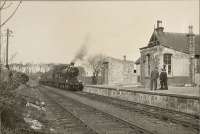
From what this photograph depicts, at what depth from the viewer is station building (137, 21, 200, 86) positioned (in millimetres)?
34594

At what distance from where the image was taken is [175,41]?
37.4 metres

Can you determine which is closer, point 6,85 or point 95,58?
point 6,85

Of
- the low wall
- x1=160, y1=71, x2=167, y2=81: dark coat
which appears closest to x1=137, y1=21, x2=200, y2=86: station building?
x1=160, y1=71, x2=167, y2=81: dark coat

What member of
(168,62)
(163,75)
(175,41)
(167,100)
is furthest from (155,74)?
(175,41)

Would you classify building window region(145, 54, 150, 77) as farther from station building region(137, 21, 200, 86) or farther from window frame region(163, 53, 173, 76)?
window frame region(163, 53, 173, 76)

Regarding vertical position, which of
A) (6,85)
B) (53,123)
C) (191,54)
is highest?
(191,54)

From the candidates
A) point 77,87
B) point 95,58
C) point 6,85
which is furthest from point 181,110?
point 95,58

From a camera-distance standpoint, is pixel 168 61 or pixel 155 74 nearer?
pixel 155 74

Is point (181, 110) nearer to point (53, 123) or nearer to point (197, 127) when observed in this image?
point (197, 127)

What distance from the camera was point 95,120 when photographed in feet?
46.8

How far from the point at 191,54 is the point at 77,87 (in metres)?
14.4

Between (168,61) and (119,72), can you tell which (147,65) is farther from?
(119,72)

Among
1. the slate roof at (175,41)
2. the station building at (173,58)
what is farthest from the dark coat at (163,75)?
the slate roof at (175,41)

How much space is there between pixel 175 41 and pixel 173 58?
10.8 ft
